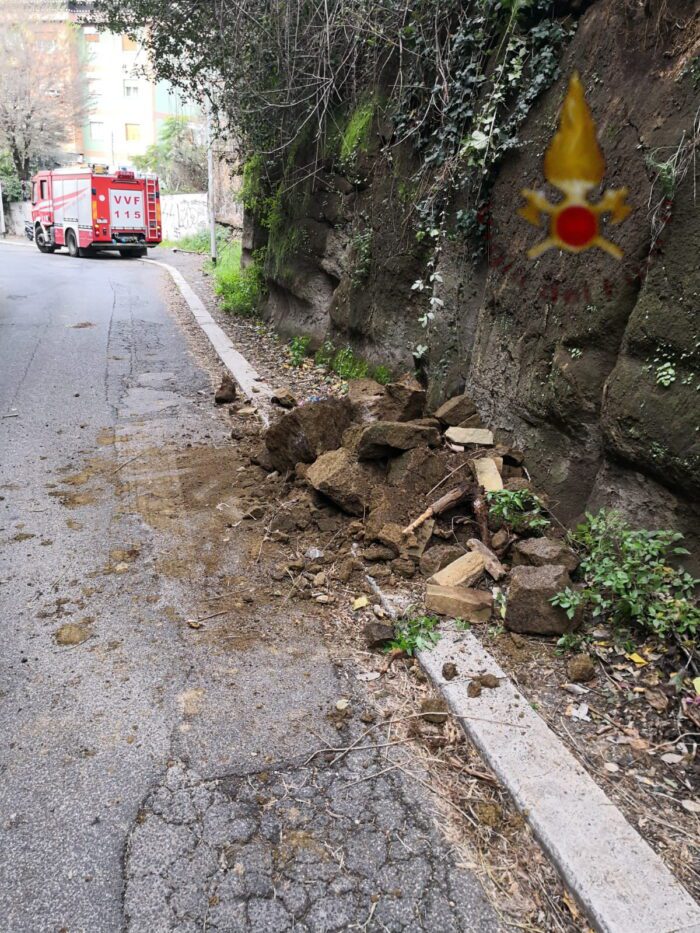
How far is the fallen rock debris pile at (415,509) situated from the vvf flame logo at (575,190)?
139 cm

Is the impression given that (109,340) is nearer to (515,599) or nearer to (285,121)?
(285,121)

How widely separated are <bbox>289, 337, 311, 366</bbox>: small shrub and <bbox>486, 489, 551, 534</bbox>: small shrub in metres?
5.62

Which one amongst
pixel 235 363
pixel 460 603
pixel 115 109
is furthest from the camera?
pixel 115 109

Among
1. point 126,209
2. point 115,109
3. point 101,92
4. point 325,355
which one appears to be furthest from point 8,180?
point 325,355

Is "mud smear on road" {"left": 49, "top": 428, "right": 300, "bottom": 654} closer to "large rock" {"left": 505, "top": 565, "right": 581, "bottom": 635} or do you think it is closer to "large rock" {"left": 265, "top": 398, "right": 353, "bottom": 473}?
"large rock" {"left": 265, "top": 398, "right": 353, "bottom": 473}

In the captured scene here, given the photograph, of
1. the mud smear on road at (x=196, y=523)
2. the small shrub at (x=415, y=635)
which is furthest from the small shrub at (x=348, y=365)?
the small shrub at (x=415, y=635)

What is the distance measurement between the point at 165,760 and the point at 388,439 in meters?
2.50

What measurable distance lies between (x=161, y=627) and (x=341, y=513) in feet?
4.83

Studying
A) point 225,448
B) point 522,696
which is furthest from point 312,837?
point 225,448

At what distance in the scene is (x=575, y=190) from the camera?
4.26m

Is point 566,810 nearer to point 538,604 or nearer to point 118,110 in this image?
point 538,604

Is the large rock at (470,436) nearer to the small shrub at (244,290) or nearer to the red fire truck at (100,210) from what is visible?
the small shrub at (244,290)

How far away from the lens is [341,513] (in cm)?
454

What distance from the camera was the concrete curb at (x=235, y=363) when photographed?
24.7ft
